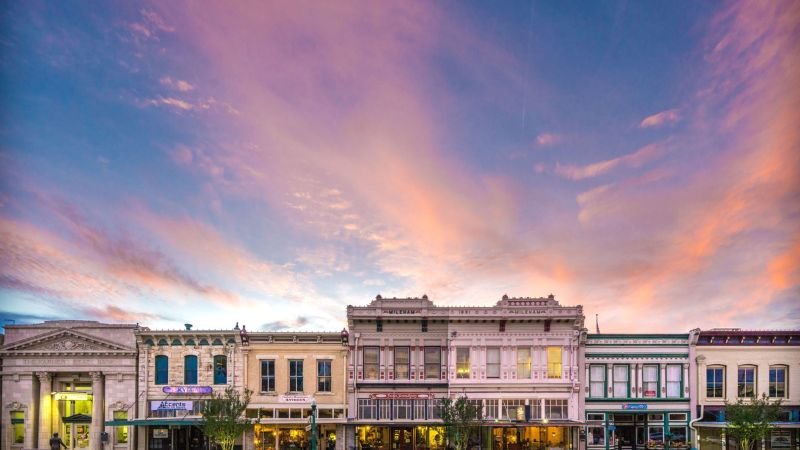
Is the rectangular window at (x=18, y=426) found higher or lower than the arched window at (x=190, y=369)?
lower

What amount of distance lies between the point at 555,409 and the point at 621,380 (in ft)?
15.4

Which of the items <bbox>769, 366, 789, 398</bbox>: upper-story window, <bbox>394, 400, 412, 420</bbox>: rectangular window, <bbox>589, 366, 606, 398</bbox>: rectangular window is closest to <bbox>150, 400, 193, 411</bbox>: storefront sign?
<bbox>394, 400, 412, 420</bbox>: rectangular window

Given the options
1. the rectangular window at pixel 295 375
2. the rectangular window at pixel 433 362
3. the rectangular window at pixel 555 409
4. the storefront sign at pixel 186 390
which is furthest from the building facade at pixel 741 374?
the storefront sign at pixel 186 390

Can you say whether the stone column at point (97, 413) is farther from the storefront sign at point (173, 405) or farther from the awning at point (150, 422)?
the storefront sign at point (173, 405)

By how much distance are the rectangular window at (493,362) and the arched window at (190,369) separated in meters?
18.7

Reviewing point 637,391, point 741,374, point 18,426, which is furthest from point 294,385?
point 741,374

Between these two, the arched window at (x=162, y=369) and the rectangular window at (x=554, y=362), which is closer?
the arched window at (x=162, y=369)

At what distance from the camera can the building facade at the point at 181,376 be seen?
34.7 meters

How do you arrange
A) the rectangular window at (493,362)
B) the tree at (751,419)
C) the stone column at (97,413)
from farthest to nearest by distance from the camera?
1. the rectangular window at (493,362)
2. the stone column at (97,413)
3. the tree at (751,419)

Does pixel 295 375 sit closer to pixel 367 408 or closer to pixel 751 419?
pixel 367 408

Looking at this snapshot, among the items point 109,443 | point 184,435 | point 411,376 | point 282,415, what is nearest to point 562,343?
point 411,376

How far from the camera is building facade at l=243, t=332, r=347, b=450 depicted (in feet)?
115

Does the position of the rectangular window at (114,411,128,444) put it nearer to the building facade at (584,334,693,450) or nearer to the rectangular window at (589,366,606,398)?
the building facade at (584,334,693,450)

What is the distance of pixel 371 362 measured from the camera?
3569 cm
